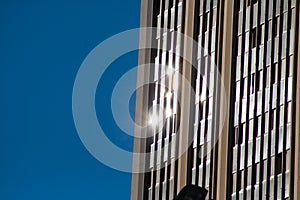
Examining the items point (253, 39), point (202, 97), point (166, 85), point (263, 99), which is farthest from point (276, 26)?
point (166, 85)

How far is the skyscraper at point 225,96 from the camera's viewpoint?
21.1ft

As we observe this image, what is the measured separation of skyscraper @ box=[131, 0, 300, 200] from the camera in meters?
6.44

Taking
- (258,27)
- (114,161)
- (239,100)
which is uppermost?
(258,27)

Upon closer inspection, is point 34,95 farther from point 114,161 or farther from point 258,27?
point 258,27

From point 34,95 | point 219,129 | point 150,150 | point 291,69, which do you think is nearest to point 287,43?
point 291,69

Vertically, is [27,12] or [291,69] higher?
[27,12]

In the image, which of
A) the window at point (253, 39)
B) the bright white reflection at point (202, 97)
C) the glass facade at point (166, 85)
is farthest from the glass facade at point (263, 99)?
the glass facade at point (166, 85)

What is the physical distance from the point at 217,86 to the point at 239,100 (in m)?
0.17

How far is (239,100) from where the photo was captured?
6438 millimetres

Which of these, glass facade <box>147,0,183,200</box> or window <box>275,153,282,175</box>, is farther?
glass facade <box>147,0,183,200</box>

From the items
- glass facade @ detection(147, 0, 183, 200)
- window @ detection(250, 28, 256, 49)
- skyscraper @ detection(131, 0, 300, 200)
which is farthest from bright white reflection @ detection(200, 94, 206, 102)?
window @ detection(250, 28, 256, 49)

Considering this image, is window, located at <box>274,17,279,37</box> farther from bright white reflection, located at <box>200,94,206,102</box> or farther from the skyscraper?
bright white reflection, located at <box>200,94,206,102</box>

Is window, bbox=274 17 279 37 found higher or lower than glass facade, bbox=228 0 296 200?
higher

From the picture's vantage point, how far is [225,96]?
6.46 m
